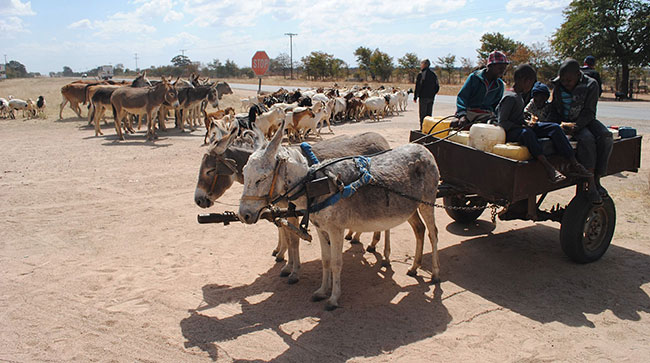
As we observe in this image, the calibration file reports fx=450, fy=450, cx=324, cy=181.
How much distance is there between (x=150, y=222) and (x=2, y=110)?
2200 centimetres

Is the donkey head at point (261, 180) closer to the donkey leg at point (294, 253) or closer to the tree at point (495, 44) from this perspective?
the donkey leg at point (294, 253)

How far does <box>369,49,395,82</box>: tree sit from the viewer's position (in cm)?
6388

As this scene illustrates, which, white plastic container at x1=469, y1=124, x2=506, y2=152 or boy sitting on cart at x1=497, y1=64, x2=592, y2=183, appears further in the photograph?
white plastic container at x1=469, y1=124, x2=506, y2=152

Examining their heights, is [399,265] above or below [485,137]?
below

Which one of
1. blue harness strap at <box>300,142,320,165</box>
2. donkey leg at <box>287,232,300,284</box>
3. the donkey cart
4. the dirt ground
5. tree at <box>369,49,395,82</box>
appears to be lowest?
the dirt ground

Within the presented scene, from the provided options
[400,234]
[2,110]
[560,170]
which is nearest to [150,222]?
[400,234]

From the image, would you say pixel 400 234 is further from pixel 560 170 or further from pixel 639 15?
pixel 639 15

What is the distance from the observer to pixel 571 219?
545cm

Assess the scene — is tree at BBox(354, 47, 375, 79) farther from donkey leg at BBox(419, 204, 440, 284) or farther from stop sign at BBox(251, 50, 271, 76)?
donkey leg at BBox(419, 204, 440, 284)

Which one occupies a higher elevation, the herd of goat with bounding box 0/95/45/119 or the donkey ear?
the herd of goat with bounding box 0/95/45/119

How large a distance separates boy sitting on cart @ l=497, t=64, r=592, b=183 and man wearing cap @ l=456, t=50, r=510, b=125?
81 cm

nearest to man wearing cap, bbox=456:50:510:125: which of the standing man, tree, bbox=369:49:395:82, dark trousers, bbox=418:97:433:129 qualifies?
the standing man

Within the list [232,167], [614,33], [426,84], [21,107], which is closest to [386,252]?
[232,167]

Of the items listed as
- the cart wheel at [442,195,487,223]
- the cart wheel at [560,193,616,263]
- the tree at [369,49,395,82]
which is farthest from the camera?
the tree at [369,49,395,82]
